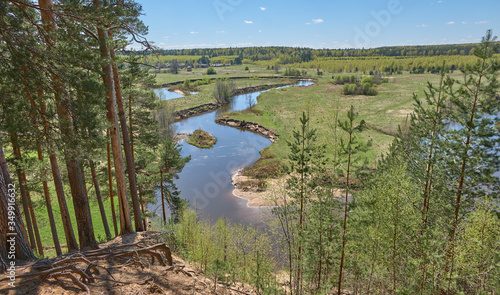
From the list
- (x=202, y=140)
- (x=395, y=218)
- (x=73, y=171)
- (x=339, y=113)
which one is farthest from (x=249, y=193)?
(x=73, y=171)

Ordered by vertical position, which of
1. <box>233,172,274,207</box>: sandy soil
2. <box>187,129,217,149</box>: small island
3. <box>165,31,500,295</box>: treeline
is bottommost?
<box>233,172,274,207</box>: sandy soil

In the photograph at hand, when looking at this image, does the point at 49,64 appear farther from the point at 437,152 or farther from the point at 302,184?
the point at 437,152

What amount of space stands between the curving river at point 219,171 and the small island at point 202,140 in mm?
736

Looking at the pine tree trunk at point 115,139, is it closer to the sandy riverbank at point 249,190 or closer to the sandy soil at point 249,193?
the sandy riverbank at point 249,190

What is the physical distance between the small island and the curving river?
0.74 meters

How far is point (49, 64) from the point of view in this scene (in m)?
6.17

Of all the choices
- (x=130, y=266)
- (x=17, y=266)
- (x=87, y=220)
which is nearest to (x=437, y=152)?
(x=130, y=266)

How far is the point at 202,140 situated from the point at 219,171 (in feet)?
33.9

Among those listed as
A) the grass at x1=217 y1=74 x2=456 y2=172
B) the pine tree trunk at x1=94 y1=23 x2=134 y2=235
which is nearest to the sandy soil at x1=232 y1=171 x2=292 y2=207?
the grass at x1=217 y1=74 x2=456 y2=172

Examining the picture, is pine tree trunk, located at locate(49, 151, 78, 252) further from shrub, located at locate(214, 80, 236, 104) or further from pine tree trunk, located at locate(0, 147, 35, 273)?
shrub, located at locate(214, 80, 236, 104)

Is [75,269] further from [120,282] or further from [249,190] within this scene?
→ [249,190]

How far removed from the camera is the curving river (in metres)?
23.2

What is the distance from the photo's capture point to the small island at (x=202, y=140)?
39.1m

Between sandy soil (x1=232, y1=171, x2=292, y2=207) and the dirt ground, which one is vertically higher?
the dirt ground
